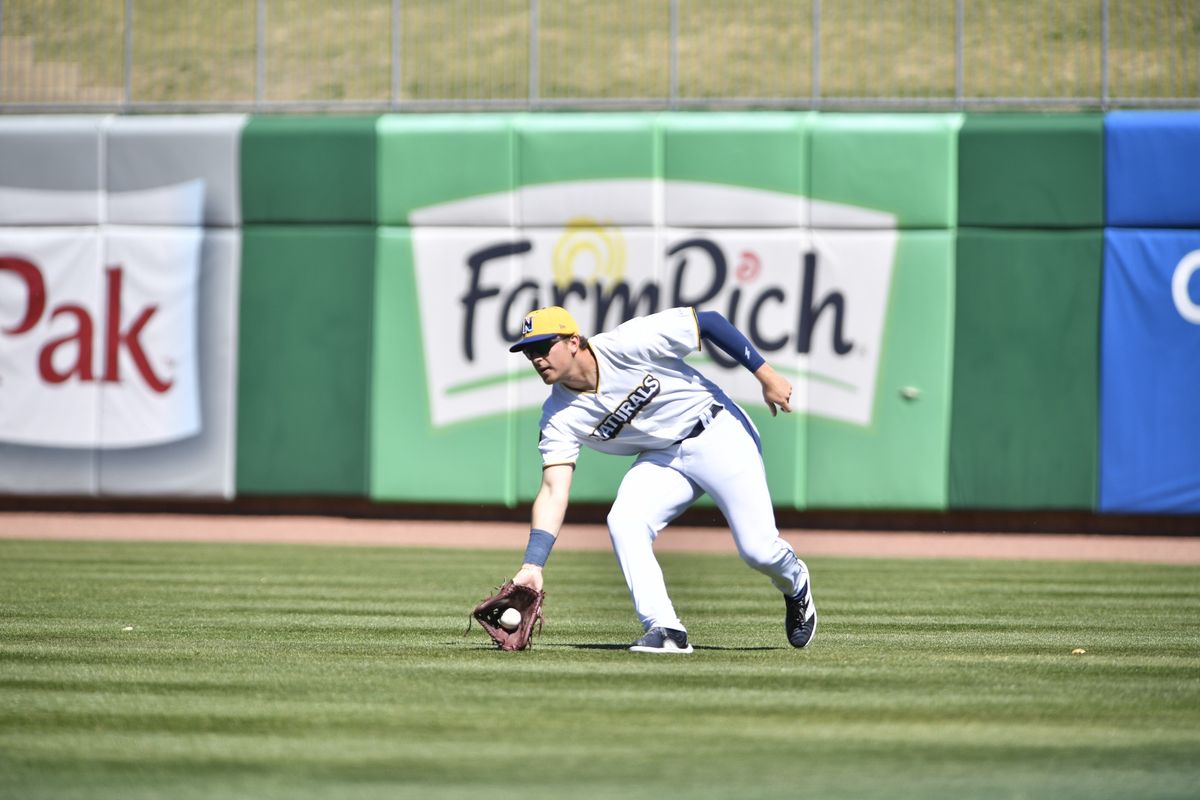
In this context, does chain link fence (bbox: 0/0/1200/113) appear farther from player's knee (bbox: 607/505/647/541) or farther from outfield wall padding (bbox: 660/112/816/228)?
player's knee (bbox: 607/505/647/541)

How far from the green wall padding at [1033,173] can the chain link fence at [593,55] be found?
2.16ft

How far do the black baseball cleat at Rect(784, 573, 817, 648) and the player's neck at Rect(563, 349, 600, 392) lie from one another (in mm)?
1331

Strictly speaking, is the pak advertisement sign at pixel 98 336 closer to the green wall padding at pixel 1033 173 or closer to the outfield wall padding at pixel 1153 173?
the green wall padding at pixel 1033 173

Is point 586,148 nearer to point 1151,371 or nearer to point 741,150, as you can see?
point 741,150

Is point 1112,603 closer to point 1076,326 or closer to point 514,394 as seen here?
point 1076,326

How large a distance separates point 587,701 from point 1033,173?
46.2 ft

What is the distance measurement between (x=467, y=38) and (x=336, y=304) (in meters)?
4.17

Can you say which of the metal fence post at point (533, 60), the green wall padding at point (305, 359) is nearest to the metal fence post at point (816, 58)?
the metal fence post at point (533, 60)

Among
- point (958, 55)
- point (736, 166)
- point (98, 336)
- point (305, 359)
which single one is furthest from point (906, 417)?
point (98, 336)

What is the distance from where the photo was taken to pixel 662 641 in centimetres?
755

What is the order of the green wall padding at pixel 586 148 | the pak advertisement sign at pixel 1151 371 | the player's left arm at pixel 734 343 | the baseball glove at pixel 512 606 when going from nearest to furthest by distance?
the player's left arm at pixel 734 343 < the baseball glove at pixel 512 606 < the pak advertisement sign at pixel 1151 371 < the green wall padding at pixel 586 148

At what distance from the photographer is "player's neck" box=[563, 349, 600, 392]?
7.39 m

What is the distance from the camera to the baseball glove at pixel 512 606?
7.59 meters

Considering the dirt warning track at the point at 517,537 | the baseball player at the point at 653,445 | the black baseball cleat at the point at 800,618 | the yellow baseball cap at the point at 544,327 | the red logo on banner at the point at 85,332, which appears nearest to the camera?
the yellow baseball cap at the point at 544,327
